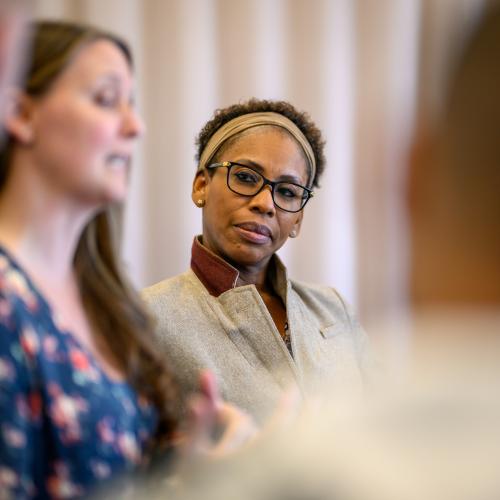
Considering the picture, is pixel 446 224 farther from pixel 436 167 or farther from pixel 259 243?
pixel 259 243

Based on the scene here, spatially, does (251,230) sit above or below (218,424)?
above

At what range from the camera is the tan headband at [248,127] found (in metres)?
1.26

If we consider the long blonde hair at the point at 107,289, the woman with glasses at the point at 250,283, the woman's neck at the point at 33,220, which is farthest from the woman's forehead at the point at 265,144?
the woman's neck at the point at 33,220

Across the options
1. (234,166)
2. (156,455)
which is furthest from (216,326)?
(156,455)

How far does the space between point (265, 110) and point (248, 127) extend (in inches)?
2.9

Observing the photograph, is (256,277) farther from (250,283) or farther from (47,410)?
(47,410)

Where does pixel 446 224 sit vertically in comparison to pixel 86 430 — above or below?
above

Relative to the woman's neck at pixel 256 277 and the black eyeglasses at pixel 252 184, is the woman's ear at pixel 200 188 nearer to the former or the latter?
the black eyeglasses at pixel 252 184

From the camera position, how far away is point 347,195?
1883 mm

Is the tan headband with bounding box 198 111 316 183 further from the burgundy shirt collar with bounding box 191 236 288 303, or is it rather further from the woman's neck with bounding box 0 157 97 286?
the woman's neck with bounding box 0 157 97 286

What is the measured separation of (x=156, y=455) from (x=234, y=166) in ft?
1.94

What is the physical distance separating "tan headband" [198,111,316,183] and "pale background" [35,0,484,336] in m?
0.39

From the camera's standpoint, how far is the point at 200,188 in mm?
1286

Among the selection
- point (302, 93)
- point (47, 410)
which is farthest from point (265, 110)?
point (47, 410)
